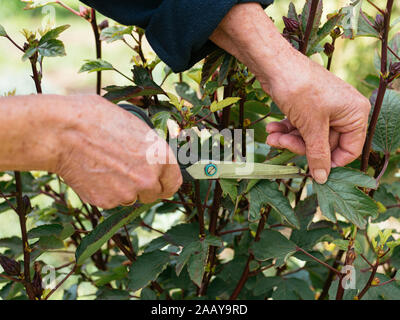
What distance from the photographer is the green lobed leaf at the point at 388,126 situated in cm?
130

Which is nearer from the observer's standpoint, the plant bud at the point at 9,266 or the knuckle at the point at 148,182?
the knuckle at the point at 148,182

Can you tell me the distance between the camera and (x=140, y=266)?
1.39 metres

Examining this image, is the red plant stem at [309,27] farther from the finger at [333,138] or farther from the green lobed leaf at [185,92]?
the green lobed leaf at [185,92]

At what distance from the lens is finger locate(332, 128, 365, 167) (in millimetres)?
1155

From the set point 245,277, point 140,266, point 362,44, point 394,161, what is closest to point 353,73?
point 362,44

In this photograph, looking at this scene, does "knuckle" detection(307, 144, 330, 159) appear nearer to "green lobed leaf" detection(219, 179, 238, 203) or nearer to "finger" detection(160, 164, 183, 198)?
"green lobed leaf" detection(219, 179, 238, 203)

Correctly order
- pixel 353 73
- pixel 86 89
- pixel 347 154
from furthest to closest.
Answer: pixel 86 89, pixel 353 73, pixel 347 154

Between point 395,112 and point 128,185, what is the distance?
30.3 inches

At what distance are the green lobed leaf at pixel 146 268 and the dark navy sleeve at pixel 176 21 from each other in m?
0.57

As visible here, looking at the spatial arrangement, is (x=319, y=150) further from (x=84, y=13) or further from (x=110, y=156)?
(x=84, y=13)

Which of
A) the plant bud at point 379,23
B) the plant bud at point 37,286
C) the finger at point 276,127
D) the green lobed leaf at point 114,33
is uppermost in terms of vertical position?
the plant bud at point 379,23

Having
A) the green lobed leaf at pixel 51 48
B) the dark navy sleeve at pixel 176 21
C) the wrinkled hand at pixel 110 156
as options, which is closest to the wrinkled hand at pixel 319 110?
the dark navy sleeve at pixel 176 21

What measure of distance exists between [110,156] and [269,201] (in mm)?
415

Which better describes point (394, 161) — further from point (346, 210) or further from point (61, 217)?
point (61, 217)
